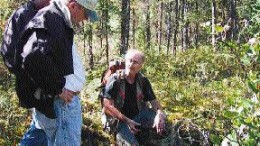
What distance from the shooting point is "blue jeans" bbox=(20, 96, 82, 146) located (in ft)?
12.0

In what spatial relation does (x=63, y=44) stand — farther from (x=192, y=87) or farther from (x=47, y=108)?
(x=192, y=87)

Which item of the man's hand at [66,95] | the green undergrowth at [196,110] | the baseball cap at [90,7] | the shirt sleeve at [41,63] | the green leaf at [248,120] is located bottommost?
the green undergrowth at [196,110]

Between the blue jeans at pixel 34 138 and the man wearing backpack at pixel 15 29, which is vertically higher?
the man wearing backpack at pixel 15 29

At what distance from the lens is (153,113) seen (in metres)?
5.93

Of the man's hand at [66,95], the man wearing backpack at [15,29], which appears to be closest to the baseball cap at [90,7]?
the man wearing backpack at [15,29]

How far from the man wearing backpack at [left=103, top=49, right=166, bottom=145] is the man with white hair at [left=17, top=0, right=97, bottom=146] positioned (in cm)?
185

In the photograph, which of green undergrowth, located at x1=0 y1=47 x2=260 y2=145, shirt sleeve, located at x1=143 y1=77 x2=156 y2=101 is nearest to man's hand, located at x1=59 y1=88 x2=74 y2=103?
green undergrowth, located at x1=0 y1=47 x2=260 y2=145

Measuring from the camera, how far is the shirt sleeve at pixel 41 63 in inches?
126

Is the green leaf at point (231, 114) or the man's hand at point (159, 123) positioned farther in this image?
the man's hand at point (159, 123)

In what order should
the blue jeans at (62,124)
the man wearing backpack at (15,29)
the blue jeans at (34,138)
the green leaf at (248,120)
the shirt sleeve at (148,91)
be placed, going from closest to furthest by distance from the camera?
the green leaf at (248,120)
the man wearing backpack at (15,29)
the blue jeans at (62,124)
the blue jeans at (34,138)
the shirt sleeve at (148,91)

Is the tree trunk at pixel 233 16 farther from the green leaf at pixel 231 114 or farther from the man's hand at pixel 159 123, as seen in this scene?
the green leaf at pixel 231 114

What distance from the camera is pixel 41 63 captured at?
3.21 m

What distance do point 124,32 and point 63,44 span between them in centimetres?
2099

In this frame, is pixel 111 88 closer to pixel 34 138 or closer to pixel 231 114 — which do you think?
pixel 34 138
